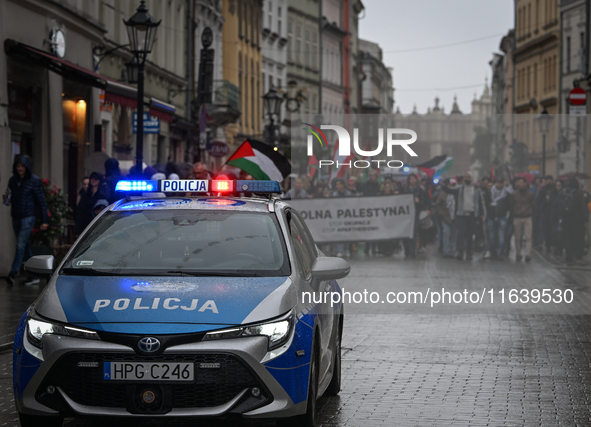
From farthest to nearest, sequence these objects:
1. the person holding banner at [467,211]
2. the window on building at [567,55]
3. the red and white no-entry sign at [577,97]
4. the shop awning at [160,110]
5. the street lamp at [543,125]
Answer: the window on building at [567,55] < the red and white no-entry sign at [577,97] < the shop awning at [160,110] < the person holding banner at [467,211] < the street lamp at [543,125]

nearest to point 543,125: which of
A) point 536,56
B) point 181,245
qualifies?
point 181,245

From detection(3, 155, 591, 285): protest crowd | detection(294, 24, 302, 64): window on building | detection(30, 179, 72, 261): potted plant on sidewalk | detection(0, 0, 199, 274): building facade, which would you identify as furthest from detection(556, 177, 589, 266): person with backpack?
detection(294, 24, 302, 64): window on building

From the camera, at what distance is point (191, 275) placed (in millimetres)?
6781

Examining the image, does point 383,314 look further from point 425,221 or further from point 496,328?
point 425,221

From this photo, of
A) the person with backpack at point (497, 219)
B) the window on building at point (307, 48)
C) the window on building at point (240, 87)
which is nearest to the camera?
the person with backpack at point (497, 219)

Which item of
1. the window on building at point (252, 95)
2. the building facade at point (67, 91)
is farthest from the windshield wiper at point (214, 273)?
the window on building at point (252, 95)

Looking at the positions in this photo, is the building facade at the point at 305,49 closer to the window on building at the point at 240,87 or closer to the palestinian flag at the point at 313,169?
the window on building at the point at 240,87

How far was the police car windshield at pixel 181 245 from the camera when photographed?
696cm

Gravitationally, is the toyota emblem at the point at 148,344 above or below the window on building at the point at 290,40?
below

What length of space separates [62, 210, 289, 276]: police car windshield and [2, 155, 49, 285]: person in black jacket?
910 cm

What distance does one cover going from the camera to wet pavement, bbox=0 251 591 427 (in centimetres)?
775

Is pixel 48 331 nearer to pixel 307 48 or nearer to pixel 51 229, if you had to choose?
pixel 51 229

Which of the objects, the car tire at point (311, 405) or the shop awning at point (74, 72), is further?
the shop awning at point (74, 72)

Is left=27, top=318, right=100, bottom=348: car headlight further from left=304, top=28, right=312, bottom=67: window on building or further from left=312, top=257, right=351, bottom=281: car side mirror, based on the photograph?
left=304, top=28, right=312, bottom=67: window on building
